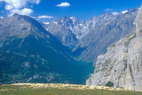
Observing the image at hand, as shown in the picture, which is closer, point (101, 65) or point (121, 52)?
point (121, 52)

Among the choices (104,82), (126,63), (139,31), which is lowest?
(104,82)

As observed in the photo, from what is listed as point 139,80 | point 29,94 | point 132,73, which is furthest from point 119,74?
point 29,94

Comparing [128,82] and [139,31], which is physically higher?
[139,31]

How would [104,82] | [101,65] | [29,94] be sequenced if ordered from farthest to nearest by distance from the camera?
1. [101,65]
2. [104,82]
3. [29,94]

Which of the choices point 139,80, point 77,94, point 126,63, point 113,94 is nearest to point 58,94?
point 77,94

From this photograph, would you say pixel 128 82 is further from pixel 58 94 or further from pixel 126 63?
pixel 58 94

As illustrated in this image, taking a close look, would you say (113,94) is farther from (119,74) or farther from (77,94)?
(119,74)

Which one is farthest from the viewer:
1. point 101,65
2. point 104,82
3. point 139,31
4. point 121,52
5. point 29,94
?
point 101,65
